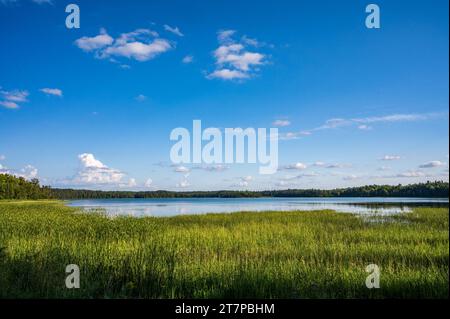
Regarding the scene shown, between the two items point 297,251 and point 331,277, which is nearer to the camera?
point 331,277

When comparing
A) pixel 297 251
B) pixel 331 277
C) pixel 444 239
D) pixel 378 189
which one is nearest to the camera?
pixel 331 277

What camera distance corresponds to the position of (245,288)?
8.27 metres

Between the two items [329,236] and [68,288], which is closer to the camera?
[68,288]

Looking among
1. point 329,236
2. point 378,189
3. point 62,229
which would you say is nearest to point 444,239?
point 329,236

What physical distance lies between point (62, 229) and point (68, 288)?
12142 mm
